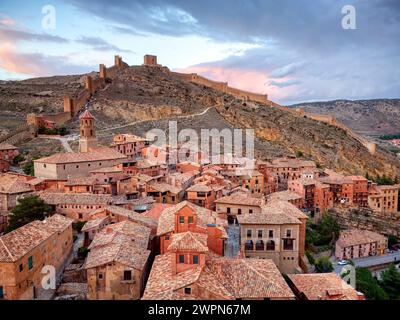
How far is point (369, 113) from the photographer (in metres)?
128

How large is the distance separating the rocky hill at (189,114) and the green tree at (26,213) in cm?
2603

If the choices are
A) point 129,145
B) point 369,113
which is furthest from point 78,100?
point 369,113

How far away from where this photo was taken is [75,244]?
1727cm

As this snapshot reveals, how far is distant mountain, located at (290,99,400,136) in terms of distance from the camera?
124562 mm

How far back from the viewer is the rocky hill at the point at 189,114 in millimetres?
50781

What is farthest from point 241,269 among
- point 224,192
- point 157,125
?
point 157,125

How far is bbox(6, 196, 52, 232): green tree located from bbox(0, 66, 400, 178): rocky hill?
26.0m

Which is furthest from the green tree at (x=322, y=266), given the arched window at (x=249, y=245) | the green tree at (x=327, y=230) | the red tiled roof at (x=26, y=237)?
the red tiled roof at (x=26, y=237)

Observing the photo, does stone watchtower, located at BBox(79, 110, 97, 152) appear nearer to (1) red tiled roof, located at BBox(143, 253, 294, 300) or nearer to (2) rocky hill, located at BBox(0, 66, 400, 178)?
(2) rocky hill, located at BBox(0, 66, 400, 178)

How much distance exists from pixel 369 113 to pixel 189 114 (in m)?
93.8

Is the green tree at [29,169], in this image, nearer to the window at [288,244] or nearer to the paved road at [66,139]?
the paved road at [66,139]

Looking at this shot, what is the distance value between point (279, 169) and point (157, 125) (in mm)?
17040

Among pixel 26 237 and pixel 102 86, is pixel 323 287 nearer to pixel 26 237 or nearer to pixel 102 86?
pixel 26 237

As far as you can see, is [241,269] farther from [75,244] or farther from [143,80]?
A: [143,80]
